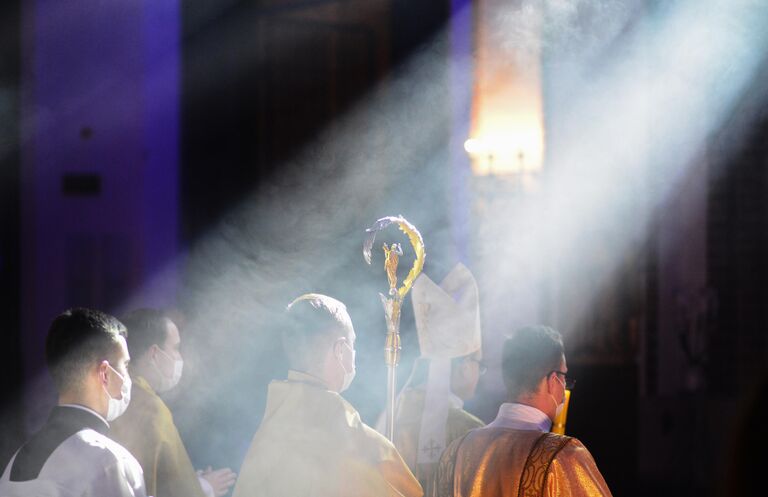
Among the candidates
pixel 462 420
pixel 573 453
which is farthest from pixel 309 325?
pixel 462 420

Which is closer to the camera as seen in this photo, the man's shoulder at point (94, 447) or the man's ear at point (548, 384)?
the man's shoulder at point (94, 447)

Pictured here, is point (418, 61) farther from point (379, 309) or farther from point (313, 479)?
point (313, 479)

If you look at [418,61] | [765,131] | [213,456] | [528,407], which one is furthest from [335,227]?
[765,131]

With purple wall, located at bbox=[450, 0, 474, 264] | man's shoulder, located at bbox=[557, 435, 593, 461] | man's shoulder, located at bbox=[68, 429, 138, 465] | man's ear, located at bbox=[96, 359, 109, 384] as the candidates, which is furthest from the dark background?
man's shoulder, located at bbox=[557, 435, 593, 461]

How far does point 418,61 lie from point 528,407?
4.91 m

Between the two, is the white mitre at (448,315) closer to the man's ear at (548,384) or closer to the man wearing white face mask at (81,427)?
the man's ear at (548,384)

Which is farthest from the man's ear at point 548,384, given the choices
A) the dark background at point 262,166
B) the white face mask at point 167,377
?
the dark background at point 262,166

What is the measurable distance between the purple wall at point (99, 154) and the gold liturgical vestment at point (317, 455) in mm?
4233

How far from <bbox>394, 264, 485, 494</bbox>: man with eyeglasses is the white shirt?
4.68 ft

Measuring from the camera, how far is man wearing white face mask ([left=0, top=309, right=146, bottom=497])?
2656mm

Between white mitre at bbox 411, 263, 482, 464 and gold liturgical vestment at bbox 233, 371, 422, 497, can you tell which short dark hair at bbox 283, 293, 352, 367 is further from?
white mitre at bbox 411, 263, 482, 464

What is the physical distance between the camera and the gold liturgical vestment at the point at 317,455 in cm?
286

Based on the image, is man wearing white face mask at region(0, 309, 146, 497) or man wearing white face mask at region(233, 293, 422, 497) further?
man wearing white face mask at region(233, 293, 422, 497)

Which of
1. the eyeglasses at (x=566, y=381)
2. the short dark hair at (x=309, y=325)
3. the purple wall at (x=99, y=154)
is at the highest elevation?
the purple wall at (x=99, y=154)
